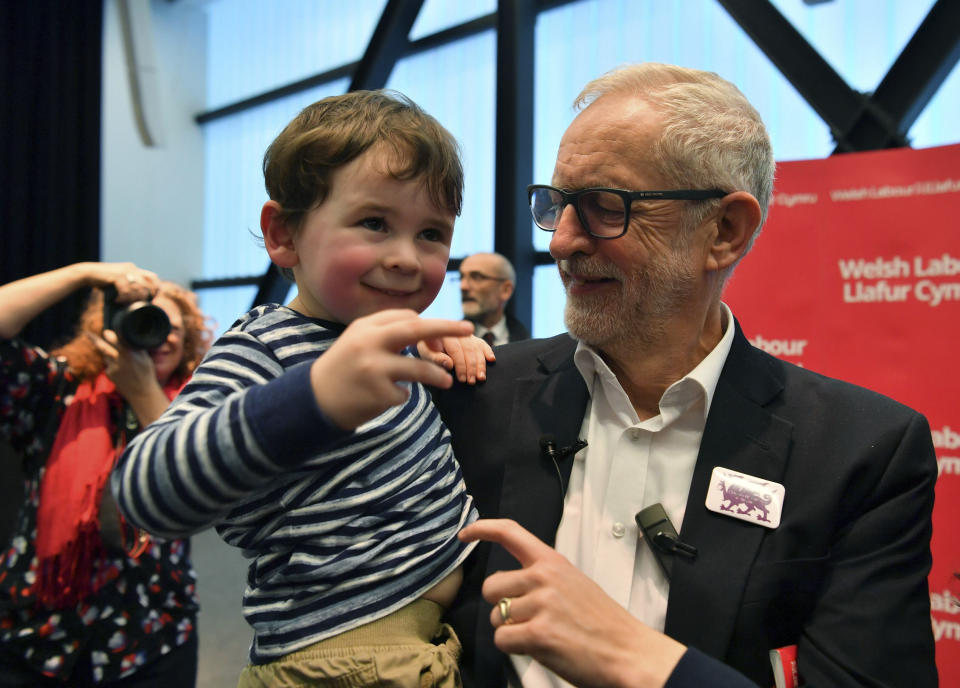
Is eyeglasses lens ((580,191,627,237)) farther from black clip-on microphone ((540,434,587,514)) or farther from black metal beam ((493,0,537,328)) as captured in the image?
black metal beam ((493,0,537,328))

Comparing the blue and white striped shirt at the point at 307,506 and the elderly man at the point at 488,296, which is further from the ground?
the elderly man at the point at 488,296

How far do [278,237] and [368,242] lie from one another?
0.21 m

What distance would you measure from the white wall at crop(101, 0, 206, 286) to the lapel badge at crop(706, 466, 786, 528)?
9218 millimetres

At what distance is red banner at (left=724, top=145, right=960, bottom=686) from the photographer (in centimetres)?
261

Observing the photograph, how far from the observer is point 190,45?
9820 mm

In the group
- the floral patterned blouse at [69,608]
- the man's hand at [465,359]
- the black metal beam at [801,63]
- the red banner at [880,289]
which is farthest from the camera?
the black metal beam at [801,63]

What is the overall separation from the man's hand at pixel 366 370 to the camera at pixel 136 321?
1486 millimetres

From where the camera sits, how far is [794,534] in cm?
115

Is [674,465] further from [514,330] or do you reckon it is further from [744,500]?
[514,330]

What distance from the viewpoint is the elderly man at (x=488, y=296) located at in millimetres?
4723

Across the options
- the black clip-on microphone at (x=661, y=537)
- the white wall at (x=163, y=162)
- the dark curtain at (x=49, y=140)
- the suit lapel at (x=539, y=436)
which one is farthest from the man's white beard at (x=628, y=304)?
the white wall at (x=163, y=162)

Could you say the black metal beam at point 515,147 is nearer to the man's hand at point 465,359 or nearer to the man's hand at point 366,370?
Result: the man's hand at point 465,359

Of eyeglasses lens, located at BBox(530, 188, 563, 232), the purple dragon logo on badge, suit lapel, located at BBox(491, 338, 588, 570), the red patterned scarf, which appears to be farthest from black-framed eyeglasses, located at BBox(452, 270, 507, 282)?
the purple dragon logo on badge

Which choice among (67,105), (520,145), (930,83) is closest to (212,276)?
(67,105)
